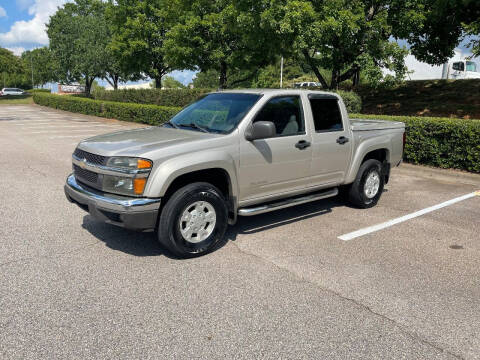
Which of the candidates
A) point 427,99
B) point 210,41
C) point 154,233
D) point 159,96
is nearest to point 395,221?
point 154,233

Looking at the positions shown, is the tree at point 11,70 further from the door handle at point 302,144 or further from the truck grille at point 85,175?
the door handle at point 302,144

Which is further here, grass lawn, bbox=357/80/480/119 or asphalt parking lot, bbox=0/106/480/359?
grass lawn, bbox=357/80/480/119

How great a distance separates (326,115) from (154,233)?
2852 mm

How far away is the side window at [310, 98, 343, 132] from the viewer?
5758 mm

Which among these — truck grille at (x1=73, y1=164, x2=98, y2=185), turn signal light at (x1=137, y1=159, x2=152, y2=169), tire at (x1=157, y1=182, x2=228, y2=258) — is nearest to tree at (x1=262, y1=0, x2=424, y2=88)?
tire at (x1=157, y1=182, x2=228, y2=258)

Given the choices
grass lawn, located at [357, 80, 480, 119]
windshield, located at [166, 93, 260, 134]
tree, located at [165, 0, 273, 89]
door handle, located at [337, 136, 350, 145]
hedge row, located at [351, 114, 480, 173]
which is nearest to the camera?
windshield, located at [166, 93, 260, 134]

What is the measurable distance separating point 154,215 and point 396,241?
303 centimetres

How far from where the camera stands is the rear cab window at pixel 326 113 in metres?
5.76

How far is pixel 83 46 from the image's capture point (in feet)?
123

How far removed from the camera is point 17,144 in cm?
1360

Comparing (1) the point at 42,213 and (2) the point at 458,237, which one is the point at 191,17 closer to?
(1) the point at 42,213

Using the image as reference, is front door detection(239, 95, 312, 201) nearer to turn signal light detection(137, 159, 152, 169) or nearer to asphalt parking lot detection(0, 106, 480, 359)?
asphalt parking lot detection(0, 106, 480, 359)

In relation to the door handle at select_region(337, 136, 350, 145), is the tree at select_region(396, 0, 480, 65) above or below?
above

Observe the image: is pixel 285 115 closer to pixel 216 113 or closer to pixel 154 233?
pixel 216 113
